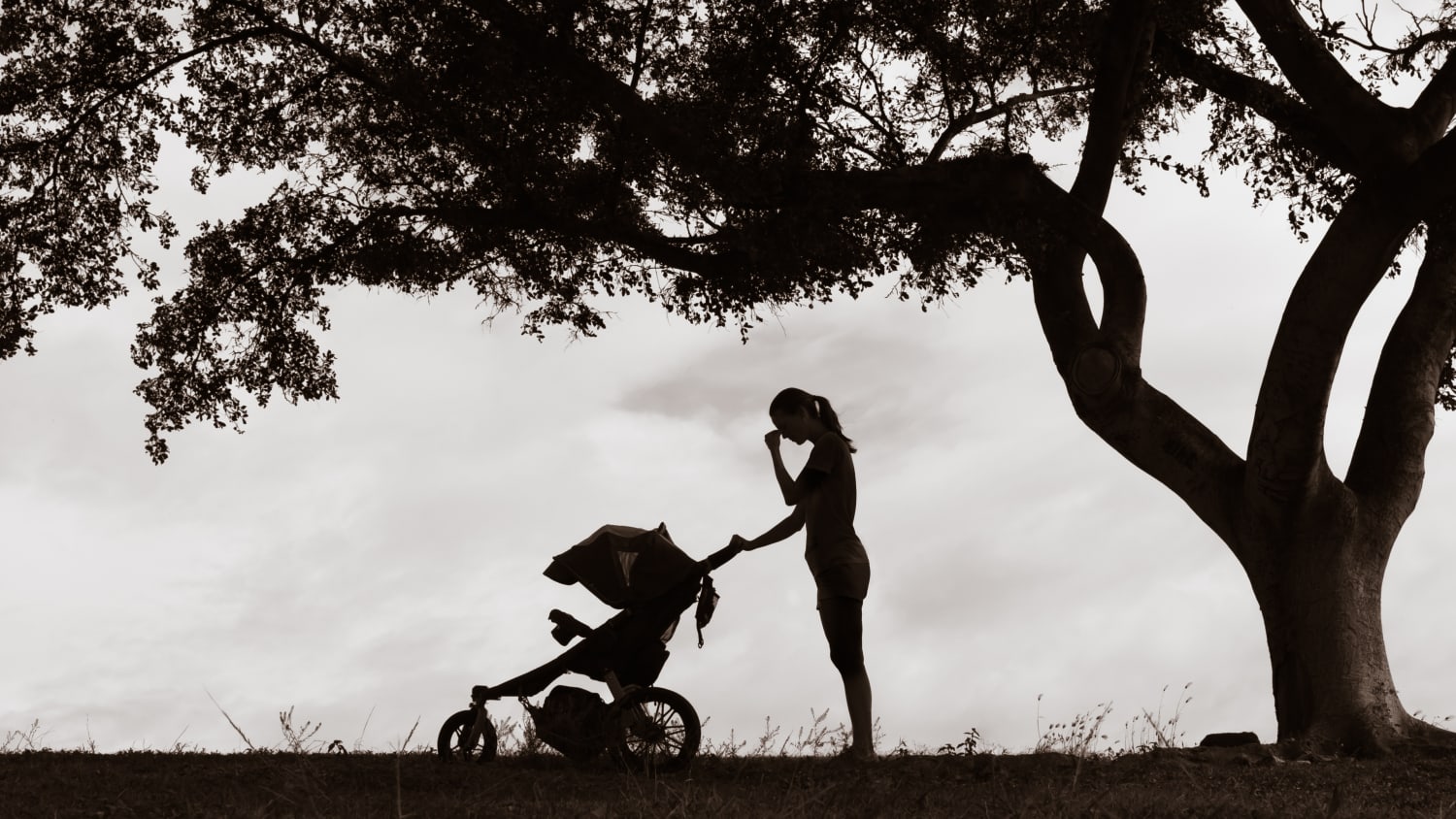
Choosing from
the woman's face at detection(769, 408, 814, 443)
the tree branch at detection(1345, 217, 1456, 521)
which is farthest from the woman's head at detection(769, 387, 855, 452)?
the tree branch at detection(1345, 217, 1456, 521)

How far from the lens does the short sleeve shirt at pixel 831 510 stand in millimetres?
9141

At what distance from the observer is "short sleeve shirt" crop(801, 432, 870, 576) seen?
9.14 m

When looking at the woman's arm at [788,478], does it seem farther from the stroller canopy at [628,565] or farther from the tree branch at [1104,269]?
the tree branch at [1104,269]

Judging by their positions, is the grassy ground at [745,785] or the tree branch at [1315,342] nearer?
the grassy ground at [745,785]

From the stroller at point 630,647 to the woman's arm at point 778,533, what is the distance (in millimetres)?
84

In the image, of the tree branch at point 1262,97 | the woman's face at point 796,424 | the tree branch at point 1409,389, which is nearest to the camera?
the woman's face at point 796,424

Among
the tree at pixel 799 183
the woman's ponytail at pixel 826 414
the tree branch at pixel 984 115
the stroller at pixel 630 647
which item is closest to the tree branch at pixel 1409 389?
the tree at pixel 799 183

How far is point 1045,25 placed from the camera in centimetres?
1348

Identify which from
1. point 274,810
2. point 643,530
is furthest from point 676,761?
point 274,810

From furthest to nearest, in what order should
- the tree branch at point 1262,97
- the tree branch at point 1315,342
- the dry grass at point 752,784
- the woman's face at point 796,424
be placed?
the tree branch at point 1262,97 < the tree branch at point 1315,342 < the woman's face at point 796,424 < the dry grass at point 752,784

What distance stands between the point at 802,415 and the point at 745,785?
2479 millimetres

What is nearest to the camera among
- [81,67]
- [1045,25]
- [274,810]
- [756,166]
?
[274,810]

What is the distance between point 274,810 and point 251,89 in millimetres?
9825

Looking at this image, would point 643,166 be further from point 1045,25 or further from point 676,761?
point 676,761
